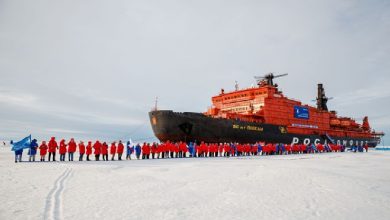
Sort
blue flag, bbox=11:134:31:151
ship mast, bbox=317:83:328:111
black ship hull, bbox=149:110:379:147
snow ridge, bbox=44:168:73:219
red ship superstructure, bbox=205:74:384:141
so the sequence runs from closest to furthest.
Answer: snow ridge, bbox=44:168:73:219 < blue flag, bbox=11:134:31:151 < black ship hull, bbox=149:110:379:147 < red ship superstructure, bbox=205:74:384:141 < ship mast, bbox=317:83:328:111

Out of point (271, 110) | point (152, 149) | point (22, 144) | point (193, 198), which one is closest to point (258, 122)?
point (271, 110)

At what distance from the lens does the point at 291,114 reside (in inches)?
1091

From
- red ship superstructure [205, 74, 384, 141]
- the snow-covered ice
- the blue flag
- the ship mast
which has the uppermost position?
the ship mast

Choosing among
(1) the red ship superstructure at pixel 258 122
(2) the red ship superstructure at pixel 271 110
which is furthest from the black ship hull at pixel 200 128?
(2) the red ship superstructure at pixel 271 110

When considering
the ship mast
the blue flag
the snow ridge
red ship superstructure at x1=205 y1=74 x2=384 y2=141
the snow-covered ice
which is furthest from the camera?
Result: the ship mast

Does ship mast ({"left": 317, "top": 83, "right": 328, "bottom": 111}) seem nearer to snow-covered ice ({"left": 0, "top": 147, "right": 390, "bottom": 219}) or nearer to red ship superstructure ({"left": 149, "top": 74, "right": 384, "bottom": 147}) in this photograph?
red ship superstructure ({"left": 149, "top": 74, "right": 384, "bottom": 147})

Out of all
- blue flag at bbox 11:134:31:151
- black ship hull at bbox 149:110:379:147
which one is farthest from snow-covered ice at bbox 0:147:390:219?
black ship hull at bbox 149:110:379:147

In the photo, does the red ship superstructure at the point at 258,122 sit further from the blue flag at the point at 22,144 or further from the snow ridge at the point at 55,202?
the snow ridge at the point at 55,202

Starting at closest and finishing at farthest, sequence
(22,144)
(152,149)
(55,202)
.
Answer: (55,202) → (22,144) → (152,149)

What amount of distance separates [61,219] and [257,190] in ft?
12.0

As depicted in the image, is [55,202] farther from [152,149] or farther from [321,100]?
[321,100]

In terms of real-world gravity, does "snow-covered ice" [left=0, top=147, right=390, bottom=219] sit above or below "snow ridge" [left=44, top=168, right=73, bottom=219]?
below

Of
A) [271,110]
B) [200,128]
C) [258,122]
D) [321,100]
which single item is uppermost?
[321,100]

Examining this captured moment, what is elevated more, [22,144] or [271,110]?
[271,110]
